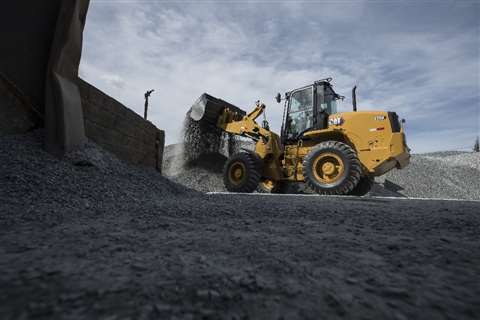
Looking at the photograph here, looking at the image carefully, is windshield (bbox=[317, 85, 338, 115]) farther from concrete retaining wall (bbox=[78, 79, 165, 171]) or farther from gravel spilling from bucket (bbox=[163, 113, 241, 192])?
concrete retaining wall (bbox=[78, 79, 165, 171])

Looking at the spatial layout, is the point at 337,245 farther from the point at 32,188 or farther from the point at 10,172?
the point at 10,172

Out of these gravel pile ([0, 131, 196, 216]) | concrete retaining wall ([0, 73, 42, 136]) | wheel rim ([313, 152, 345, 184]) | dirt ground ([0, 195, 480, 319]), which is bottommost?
dirt ground ([0, 195, 480, 319])

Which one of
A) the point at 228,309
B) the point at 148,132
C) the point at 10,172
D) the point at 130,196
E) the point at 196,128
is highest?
the point at 196,128

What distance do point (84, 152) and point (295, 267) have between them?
3.22 meters

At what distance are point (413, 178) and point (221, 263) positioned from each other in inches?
550

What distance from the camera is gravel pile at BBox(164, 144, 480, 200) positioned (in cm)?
960

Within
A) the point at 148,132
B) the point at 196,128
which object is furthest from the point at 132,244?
the point at 196,128

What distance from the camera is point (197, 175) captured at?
9.72 m

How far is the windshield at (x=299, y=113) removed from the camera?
735cm

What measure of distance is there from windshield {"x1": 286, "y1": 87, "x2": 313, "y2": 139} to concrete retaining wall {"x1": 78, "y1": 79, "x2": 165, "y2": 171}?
12.0 ft

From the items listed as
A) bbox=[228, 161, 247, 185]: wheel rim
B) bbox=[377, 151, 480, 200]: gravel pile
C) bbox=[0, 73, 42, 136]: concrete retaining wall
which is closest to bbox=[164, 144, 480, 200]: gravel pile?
bbox=[377, 151, 480, 200]: gravel pile

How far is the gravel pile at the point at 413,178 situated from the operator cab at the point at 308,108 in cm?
207

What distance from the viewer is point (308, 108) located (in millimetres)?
7379

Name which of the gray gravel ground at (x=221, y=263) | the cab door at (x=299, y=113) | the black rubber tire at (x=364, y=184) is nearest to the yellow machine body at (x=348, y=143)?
the cab door at (x=299, y=113)
